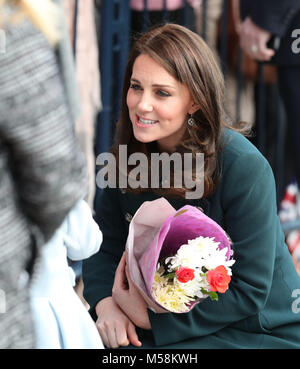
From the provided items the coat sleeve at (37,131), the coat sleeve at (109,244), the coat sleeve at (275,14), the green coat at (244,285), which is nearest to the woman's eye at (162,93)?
the green coat at (244,285)

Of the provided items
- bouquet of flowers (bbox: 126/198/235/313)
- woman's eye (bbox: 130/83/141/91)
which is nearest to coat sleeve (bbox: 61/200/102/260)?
bouquet of flowers (bbox: 126/198/235/313)

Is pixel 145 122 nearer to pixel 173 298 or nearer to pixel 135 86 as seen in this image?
pixel 135 86

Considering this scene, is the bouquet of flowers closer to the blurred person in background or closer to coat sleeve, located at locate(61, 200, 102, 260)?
coat sleeve, located at locate(61, 200, 102, 260)

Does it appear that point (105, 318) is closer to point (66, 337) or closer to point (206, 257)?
point (66, 337)

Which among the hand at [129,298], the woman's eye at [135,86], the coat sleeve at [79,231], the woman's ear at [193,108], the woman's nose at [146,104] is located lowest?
the hand at [129,298]

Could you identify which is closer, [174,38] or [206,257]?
[206,257]

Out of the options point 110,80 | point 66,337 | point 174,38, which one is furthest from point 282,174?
point 66,337

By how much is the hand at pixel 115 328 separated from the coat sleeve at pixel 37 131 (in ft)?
2.13

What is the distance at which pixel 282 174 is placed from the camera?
4.82 meters

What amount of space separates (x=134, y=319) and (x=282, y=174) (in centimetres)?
297

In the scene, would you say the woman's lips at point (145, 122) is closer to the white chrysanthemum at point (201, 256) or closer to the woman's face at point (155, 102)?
the woman's face at point (155, 102)

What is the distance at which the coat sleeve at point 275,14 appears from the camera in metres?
3.52

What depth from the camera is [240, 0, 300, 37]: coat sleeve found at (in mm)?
3516

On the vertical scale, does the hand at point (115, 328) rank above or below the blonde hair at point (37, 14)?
below
